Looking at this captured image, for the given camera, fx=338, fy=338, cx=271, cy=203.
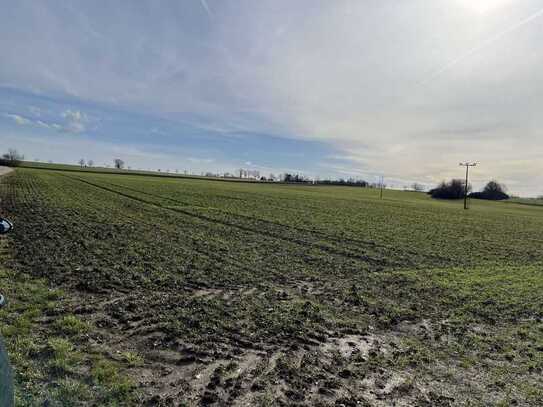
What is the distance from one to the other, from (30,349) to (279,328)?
12.1 ft

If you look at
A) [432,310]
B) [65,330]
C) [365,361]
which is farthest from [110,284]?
[432,310]

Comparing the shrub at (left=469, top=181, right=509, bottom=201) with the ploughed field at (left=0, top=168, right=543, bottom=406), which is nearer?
the ploughed field at (left=0, top=168, right=543, bottom=406)

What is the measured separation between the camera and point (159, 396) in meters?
3.89

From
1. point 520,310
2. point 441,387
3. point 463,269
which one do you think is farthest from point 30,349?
point 463,269

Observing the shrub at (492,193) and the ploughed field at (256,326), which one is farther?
the shrub at (492,193)

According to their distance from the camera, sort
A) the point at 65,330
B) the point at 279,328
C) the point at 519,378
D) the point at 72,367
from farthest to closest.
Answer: the point at 279,328, the point at 65,330, the point at 519,378, the point at 72,367

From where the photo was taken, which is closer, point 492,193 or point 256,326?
point 256,326

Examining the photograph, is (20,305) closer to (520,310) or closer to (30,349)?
(30,349)

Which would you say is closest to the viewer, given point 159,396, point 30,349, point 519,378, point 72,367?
point 159,396

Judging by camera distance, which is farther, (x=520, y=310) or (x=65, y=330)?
(x=520, y=310)

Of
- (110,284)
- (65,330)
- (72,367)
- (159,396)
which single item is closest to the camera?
(159,396)

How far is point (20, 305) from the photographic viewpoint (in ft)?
19.9

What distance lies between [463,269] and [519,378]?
26.4ft

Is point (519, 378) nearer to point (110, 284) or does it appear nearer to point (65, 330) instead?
point (65, 330)
